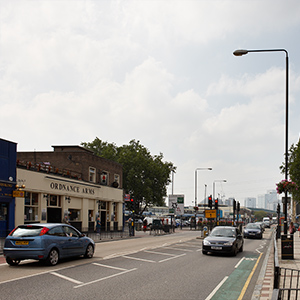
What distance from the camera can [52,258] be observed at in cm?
1402

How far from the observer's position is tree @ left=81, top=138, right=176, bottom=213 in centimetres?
6962

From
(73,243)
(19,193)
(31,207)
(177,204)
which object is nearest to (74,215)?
(31,207)

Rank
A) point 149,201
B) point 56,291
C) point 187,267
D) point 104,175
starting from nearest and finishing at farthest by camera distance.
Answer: point 56,291 < point 187,267 < point 104,175 < point 149,201

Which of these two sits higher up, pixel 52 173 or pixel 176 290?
pixel 52 173

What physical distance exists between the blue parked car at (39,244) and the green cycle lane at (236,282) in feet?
19.7

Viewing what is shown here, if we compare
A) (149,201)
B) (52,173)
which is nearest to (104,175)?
(52,173)

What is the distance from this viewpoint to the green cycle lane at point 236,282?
31.6 feet

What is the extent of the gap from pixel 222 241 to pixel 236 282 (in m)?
7.17

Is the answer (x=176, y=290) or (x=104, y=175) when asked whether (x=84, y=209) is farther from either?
(x=176, y=290)

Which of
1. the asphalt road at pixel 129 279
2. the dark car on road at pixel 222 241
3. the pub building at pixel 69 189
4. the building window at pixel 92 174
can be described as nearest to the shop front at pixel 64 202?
the pub building at pixel 69 189

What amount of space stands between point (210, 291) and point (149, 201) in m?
60.7

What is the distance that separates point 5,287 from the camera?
Result: 10016 millimetres

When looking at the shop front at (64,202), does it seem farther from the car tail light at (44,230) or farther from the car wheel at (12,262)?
the car tail light at (44,230)

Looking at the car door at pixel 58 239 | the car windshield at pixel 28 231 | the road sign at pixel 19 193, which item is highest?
the road sign at pixel 19 193
